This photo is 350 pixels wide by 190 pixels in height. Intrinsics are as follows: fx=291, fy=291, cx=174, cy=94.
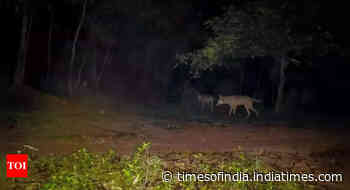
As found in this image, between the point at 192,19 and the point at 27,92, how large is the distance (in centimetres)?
1688

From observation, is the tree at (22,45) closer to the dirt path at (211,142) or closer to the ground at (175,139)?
the ground at (175,139)

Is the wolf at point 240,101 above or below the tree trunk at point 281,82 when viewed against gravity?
below

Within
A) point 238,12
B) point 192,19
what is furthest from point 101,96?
point 238,12

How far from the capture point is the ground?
7918 millimetres

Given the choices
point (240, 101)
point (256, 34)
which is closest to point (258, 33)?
point (256, 34)

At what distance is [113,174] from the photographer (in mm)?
6023

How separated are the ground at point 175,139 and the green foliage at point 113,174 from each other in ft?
3.35

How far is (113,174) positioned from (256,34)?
1482 cm

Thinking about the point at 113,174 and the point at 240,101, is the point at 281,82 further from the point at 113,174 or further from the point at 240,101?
the point at 113,174

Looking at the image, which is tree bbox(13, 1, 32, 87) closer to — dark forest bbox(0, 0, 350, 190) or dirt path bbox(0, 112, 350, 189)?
dark forest bbox(0, 0, 350, 190)

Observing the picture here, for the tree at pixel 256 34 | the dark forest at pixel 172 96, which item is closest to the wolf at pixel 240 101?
the dark forest at pixel 172 96

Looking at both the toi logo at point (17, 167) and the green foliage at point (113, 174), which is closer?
the green foliage at point (113, 174)

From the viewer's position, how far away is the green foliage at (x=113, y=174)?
5.46 metres

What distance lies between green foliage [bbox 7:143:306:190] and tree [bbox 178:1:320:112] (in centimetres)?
1255
